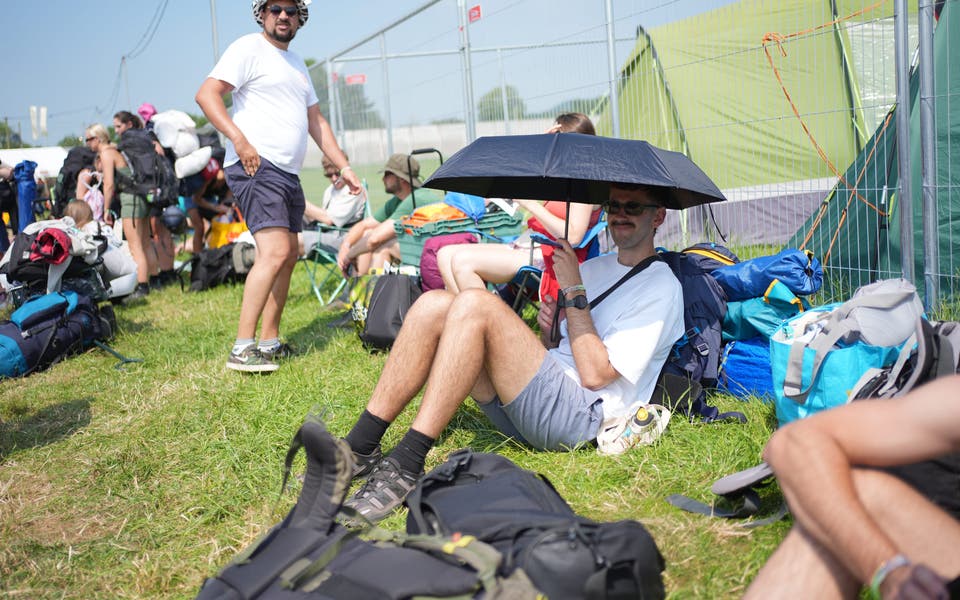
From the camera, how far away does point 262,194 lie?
4.74m

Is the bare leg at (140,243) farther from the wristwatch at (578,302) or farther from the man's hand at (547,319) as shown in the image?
the wristwatch at (578,302)

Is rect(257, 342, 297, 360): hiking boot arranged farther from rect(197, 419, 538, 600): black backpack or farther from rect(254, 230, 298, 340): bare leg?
rect(197, 419, 538, 600): black backpack

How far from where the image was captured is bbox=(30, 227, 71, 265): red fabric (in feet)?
19.1

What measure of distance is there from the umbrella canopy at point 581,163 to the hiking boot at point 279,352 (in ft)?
6.67

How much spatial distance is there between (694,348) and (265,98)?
295 centimetres

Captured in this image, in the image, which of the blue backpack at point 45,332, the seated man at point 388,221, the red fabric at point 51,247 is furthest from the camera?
the seated man at point 388,221

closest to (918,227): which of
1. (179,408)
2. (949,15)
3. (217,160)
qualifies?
(949,15)

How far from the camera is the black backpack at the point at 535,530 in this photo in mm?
1921

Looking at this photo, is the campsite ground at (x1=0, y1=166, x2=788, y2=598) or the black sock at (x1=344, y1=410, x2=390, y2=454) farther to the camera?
the black sock at (x1=344, y1=410, x2=390, y2=454)

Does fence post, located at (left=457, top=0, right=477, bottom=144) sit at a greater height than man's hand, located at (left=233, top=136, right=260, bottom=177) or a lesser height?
greater

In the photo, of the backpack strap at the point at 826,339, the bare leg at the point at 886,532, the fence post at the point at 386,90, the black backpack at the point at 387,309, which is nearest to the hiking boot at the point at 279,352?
the black backpack at the point at 387,309

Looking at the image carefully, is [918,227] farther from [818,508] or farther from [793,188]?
[818,508]

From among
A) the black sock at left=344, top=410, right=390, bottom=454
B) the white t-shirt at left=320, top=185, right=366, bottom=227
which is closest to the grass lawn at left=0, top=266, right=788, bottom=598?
the black sock at left=344, top=410, right=390, bottom=454

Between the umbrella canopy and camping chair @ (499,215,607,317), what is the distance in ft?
2.85
